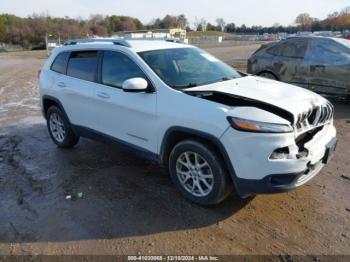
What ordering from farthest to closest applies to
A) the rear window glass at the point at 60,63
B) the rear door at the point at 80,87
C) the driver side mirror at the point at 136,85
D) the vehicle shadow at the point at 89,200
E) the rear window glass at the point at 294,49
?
1. the rear window glass at the point at 294,49
2. the rear window glass at the point at 60,63
3. the rear door at the point at 80,87
4. the driver side mirror at the point at 136,85
5. the vehicle shadow at the point at 89,200

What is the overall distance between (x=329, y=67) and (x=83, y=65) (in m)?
5.64

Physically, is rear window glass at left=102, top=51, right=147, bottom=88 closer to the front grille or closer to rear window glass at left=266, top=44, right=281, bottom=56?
the front grille

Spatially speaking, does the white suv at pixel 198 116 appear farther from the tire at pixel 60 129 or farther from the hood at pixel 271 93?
the tire at pixel 60 129

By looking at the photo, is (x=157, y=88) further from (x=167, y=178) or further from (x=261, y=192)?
(x=261, y=192)

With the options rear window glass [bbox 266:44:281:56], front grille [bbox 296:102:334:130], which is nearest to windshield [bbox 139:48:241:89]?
front grille [bbox 296:102:334:130]

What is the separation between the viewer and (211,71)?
15.4 feet

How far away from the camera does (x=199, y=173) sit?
12.7 ft

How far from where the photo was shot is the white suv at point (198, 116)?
3.34 metres

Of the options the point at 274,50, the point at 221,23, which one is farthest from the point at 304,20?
the point at 274,50

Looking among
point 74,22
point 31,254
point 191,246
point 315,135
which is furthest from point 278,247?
point 74,22

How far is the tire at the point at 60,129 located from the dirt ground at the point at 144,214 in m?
0.50

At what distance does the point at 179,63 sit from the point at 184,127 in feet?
3.91

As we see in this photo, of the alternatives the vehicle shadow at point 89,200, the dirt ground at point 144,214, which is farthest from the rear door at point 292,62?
the vehicle shadow at point 89,200

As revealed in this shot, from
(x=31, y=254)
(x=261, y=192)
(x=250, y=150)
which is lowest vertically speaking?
(x=31, y=254)
